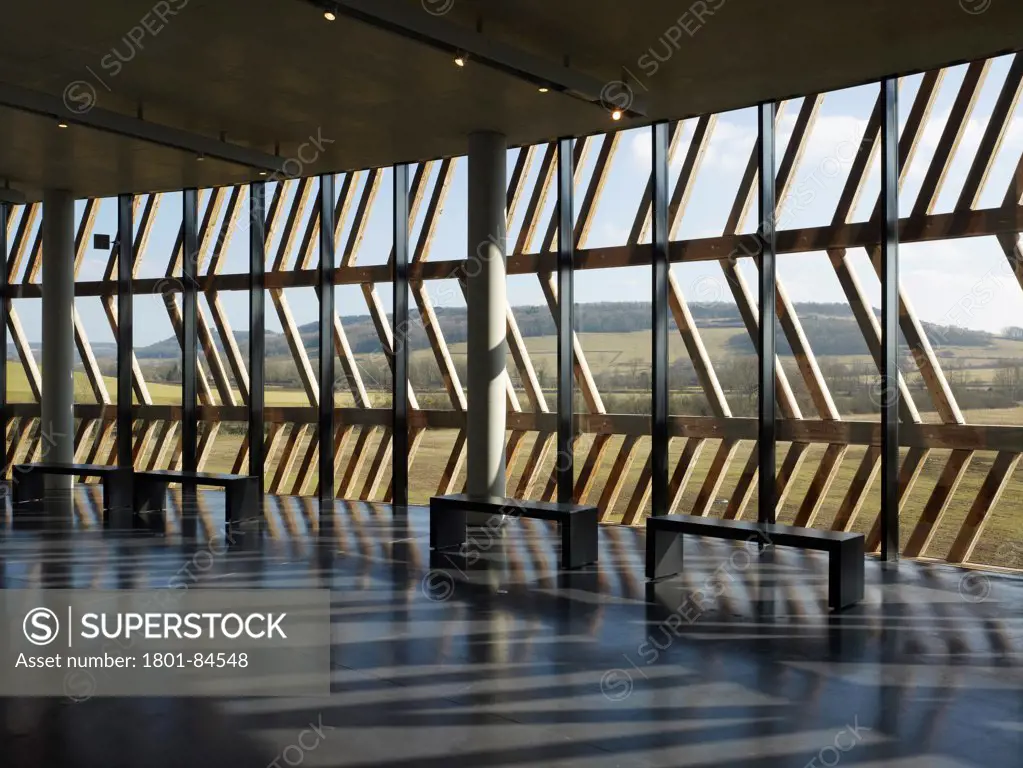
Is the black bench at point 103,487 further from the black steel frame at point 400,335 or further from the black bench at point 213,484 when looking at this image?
the black steel frame at point 400,335

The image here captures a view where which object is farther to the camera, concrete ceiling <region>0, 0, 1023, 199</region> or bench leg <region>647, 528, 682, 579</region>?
bench leg <region>647, 528, 682, 579</region>

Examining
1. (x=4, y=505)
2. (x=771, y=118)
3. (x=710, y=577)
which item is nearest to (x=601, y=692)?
(x=710, y=577)

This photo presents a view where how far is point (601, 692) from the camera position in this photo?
487 cm

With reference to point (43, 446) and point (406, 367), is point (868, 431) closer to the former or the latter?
point (406, 367)

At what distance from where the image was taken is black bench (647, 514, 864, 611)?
21.5 feet

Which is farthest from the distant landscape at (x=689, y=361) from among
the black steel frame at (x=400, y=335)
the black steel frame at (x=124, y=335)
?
the black steel frame at (x=124, y=335)

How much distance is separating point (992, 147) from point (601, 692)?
6.53 metres

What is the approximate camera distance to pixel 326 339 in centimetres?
1202

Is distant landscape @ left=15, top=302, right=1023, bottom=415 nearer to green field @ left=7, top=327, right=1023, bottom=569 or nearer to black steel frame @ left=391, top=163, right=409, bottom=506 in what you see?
green field @ left=7, top=327, right=1023, bottom=569

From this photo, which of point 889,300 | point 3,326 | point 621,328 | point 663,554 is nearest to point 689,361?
point 621,328

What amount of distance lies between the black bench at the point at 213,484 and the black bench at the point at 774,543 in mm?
4780

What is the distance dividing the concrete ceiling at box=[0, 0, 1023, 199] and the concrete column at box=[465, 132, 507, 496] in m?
0.37

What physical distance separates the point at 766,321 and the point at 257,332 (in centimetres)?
697

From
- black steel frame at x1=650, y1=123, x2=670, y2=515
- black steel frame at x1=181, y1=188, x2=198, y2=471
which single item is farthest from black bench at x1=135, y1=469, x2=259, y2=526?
black steel frame at x1=650, y1=123, x2=670, y2=515
